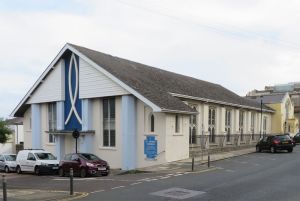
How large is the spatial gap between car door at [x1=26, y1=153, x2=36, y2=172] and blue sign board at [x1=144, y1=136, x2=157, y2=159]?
7.69m

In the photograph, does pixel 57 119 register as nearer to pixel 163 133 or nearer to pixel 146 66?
pixel 146 66

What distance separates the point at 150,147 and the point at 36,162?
7750mm

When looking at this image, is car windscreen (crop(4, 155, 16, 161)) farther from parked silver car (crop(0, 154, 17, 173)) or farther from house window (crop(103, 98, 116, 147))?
house window (crop(103, 98, 116, 147))

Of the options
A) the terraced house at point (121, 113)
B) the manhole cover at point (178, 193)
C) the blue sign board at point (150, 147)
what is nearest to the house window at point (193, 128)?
the terraced house at point (121, 113)

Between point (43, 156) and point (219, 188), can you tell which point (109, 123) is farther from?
point (219, 188)

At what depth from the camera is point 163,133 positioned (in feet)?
82.4

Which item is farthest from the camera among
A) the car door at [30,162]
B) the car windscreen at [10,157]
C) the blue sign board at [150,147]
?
the car windscreen at [10,157]

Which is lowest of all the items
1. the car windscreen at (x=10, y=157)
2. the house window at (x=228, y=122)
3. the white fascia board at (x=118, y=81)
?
the car windscreen at (x=10, y=157)

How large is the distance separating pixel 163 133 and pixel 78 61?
1003 centimetres

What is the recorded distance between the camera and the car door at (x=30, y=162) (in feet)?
90.1

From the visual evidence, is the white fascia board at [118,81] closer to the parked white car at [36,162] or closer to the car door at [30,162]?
the parked white car at [36,162]

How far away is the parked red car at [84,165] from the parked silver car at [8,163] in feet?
25.5

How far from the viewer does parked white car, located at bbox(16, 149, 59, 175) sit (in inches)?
1041

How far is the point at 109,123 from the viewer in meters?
29.1
